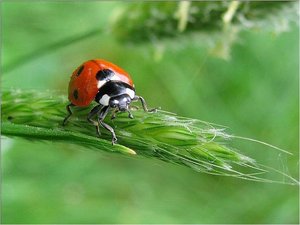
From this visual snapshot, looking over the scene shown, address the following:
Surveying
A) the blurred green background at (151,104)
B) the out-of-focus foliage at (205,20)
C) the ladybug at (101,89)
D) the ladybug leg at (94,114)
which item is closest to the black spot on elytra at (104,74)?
the ladybug at (101,89)

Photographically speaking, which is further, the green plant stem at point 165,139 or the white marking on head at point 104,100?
the white marking on head at point 104,100

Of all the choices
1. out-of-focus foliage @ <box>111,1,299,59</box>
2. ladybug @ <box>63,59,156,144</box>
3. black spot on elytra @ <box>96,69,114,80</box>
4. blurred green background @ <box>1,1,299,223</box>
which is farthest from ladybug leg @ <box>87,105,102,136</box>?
blurred green background @ <box>1,1,299,223</box>

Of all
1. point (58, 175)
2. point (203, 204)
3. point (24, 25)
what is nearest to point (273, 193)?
point (203, 204)

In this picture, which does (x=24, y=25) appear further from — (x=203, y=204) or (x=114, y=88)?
(x=114, y=88)

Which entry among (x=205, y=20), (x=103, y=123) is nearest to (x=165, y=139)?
(x=103, y=123)

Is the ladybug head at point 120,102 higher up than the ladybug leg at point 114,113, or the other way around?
the ladybug head at point 120,102

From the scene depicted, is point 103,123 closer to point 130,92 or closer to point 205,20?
point 130,92

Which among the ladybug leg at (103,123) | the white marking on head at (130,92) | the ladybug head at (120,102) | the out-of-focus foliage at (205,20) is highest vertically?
the out-of-focus foliage at (205,20)

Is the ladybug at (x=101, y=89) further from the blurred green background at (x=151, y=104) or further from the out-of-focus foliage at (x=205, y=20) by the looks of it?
the blurred green background at (x=151, y=104)
